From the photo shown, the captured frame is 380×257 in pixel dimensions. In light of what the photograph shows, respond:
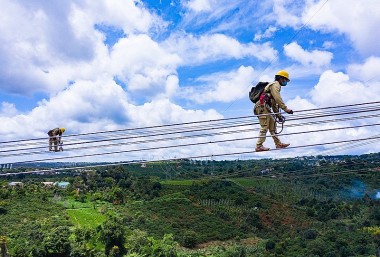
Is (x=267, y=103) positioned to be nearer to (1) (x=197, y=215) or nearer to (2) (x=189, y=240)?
(2) (x=189, y=240)

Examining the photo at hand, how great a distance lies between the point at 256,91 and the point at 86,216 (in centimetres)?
5477

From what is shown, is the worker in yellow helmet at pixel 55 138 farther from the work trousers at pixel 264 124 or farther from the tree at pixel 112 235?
the tree at pixel 112 235

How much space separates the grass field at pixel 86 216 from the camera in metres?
55.2

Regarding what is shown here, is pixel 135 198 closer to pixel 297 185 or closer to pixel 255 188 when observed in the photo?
pixel 255 188

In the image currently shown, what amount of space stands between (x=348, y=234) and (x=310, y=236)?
5556 millimetres

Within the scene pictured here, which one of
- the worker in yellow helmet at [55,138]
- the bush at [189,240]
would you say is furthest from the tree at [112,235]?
the worker in yellow helmet at [55,138]

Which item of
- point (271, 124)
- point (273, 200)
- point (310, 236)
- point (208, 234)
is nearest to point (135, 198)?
point (208, 234)

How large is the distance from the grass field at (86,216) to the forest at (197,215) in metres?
0.15

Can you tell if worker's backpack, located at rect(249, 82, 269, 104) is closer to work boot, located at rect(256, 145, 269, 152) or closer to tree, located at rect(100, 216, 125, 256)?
work boot, located at rect(256, 145, 269, 152)

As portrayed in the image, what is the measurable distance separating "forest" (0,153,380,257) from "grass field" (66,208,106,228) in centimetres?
15

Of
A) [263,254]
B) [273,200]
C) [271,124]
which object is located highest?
[271,124]

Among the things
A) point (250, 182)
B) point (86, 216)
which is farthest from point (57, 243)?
point (250, 182)

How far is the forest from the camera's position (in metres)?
38.6

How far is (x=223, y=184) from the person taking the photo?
84.8 m
